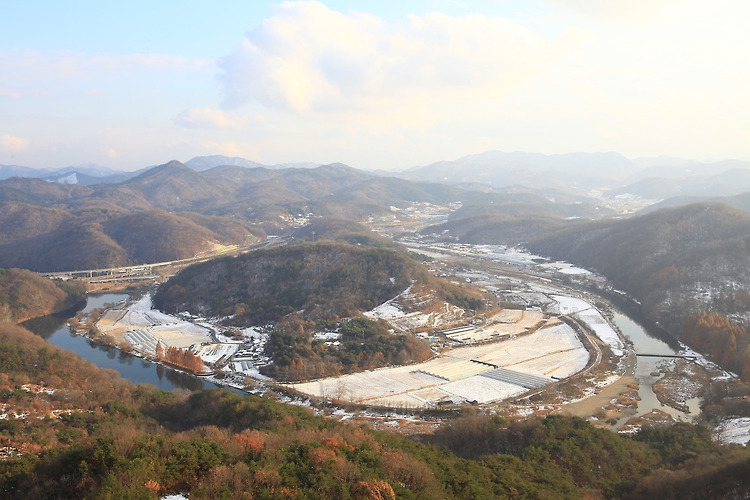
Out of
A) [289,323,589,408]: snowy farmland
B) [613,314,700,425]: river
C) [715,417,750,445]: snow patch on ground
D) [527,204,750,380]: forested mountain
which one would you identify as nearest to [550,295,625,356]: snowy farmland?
[613,314,700,425]: river

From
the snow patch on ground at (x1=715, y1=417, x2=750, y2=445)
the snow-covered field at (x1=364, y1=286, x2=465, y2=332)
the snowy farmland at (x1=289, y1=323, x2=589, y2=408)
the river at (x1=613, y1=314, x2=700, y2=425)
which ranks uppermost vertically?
the snow-covered field at (x1=364, y1=286, x2=465, y2=332)

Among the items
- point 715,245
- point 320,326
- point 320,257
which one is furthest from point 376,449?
point 715,245

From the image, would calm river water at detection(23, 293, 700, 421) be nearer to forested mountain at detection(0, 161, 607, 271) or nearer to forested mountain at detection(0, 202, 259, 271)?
forested mountain at detection(0, 202, 259, 271)

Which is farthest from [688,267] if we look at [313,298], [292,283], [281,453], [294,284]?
[281,453]

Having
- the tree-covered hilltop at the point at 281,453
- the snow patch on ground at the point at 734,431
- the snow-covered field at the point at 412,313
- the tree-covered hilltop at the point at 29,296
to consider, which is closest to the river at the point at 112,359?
the tree-covered hilltop at the point at 29,296

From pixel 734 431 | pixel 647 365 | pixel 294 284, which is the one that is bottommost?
pixel 647 365

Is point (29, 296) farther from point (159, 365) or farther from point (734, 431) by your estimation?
point (734, 431)
